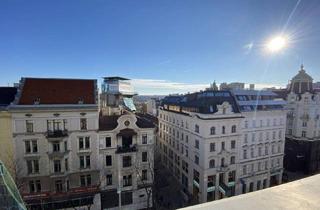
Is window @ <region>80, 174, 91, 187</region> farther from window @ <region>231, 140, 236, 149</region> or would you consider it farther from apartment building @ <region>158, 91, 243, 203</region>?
window @ <region>231, 140, 236, 149</region>

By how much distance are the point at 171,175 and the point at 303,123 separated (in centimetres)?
2323

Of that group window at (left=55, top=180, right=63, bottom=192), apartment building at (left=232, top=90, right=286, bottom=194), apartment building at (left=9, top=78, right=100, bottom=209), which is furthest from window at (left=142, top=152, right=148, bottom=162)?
apartment building at (left=232, top=90, right=286, bottom=194)

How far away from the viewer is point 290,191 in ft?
6.77

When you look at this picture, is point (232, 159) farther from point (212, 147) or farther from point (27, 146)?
point (27, 146)

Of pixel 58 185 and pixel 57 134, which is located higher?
pixel 57 134

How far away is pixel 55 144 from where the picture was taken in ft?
64.8

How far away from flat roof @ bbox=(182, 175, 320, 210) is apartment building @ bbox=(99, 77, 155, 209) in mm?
19911

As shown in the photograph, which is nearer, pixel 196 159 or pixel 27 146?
pixel 27 146

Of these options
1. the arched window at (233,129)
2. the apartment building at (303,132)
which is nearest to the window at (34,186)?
the arched window at (233,129)

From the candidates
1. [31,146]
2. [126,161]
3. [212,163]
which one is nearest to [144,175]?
[126,161]

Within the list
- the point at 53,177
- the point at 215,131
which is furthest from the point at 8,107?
the point at 215,131

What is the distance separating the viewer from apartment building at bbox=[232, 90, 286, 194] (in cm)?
2530

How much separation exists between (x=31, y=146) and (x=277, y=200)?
73.0ft

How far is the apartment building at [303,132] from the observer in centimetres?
3136
